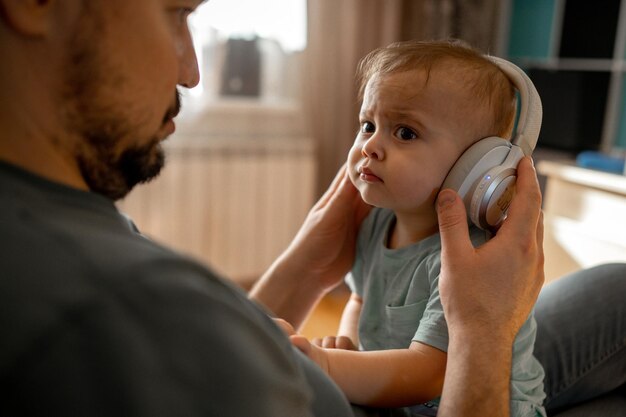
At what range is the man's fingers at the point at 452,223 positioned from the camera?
2.75 feet

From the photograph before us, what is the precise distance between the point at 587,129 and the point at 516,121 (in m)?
2.13

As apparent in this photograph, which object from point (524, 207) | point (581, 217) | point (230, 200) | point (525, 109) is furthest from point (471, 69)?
point (230, 200)

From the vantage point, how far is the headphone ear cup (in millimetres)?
882

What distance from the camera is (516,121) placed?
1002 mm

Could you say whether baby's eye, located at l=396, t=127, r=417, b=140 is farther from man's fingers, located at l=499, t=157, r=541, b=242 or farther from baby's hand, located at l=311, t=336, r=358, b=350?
baby's hand, located at l=311, t=336, r=358, b=350

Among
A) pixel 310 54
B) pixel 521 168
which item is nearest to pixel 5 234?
pixel 521 168

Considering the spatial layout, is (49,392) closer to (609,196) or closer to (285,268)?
(285,268)

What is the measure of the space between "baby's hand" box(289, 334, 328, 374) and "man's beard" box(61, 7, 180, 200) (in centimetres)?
29

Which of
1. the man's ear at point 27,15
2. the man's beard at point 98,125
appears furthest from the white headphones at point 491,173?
the man's ear at point 27,15

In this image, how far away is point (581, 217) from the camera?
223cm

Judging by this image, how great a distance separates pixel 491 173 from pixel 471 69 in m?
0.18

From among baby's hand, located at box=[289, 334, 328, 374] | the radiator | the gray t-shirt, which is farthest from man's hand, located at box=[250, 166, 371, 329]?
the radiator

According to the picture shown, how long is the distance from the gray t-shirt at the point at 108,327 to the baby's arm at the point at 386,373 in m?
0.30

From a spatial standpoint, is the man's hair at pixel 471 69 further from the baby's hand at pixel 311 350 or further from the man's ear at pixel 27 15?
the man's ear at pixel 27 15
